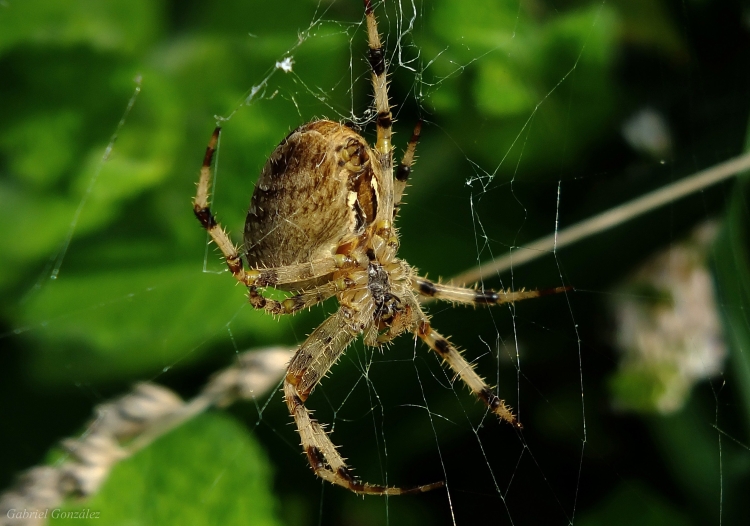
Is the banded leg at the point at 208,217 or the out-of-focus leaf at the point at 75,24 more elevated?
the out-of-focus leaf at the point at 75,24

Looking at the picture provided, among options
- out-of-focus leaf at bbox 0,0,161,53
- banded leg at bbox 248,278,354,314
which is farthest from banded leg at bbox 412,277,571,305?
out-of-focus leaf at bbox 0,0,161,53

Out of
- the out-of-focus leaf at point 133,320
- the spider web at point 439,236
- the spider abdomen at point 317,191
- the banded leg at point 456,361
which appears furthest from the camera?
the out-of-focus leaf at point 133,320

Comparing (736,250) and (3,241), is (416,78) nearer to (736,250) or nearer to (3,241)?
(736,250)

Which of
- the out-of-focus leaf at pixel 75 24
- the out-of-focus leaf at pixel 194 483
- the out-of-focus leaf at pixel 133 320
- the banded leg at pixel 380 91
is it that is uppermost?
the out-of-focus leaf at pixel 75 24

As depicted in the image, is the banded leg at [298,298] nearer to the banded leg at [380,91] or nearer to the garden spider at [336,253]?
the garden spider at [336,253]

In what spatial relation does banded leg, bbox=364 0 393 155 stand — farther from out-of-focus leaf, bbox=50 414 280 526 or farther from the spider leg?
out-of-focus leaf, bbox=50 414 280 526

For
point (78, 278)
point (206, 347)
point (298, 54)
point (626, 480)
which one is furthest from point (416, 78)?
point (78, 278)

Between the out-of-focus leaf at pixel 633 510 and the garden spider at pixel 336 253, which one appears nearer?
the garden spider at pixel 336 253

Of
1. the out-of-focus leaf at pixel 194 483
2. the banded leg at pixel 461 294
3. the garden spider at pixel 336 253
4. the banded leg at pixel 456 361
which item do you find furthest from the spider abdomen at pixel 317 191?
the out-of-focus leaf at pixel 194 483
